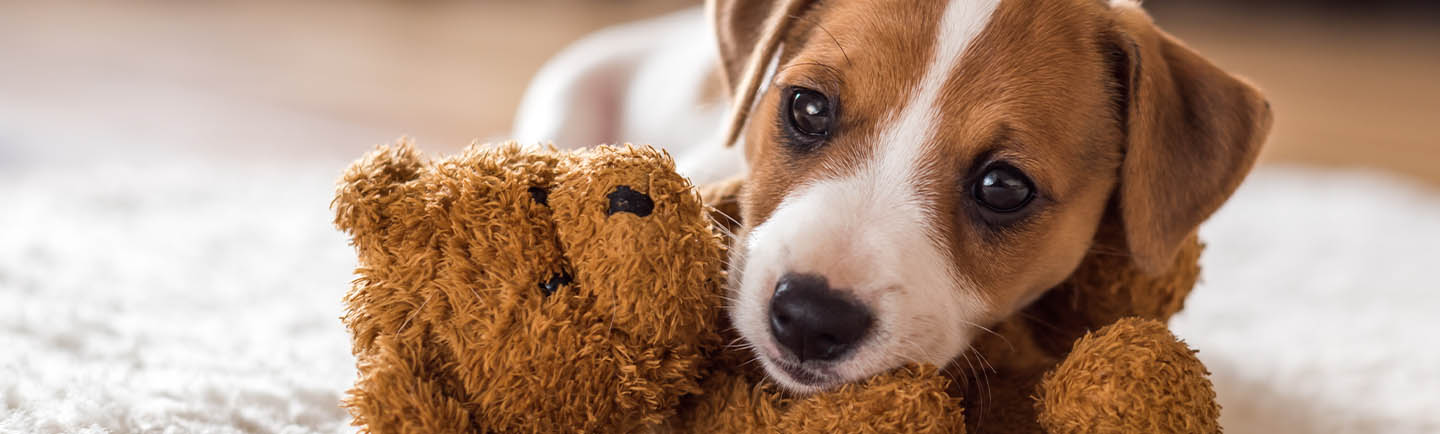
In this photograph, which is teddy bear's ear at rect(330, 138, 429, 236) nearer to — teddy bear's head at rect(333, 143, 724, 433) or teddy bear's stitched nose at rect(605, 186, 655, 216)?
teddy bear's head at rect(333, 143, 724, 433)

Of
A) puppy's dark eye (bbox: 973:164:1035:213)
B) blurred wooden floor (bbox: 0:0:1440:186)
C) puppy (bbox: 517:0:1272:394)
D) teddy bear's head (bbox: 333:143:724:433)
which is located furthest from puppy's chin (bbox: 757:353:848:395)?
blurred wooden floor (bbox: 0:0:1440:186)

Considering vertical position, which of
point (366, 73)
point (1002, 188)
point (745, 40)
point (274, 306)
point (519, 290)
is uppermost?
point (366, 73)

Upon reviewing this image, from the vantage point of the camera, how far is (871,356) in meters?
1.52

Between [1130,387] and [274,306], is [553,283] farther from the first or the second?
[274,306]

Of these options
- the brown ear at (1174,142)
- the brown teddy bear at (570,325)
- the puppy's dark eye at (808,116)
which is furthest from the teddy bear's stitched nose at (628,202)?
the brown ear at (1174,142)

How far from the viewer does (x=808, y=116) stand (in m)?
1.82

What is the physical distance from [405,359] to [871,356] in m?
0.60

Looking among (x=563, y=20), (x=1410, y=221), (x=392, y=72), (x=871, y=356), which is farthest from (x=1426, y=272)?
(x=563, y=20)

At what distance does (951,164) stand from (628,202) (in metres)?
0.54

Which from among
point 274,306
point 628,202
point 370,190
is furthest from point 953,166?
point 274,306

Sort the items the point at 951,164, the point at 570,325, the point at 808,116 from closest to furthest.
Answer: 1. the point at 570,325
2. the point at 951,164
3. the point at 808,116

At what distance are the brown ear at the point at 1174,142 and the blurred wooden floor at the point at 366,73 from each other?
3.13 metres

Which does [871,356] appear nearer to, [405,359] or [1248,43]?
[405,359]

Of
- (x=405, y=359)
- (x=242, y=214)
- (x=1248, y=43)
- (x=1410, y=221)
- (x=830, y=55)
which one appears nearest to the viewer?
(x=405, y=359)
